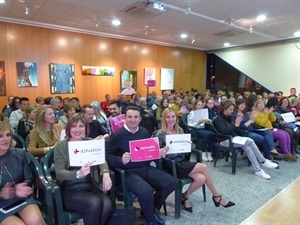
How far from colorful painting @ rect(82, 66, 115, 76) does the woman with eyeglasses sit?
20.1ft

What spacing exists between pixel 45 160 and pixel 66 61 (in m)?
5.87

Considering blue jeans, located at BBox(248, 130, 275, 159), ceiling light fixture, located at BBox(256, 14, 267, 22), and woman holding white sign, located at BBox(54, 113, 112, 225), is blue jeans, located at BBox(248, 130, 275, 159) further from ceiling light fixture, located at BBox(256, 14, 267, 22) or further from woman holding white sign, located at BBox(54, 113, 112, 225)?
ceiling light fixture, located at BBox(256, 14, 267, 22)

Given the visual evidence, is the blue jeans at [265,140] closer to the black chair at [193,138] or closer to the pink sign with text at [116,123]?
the black chair at [193,138]

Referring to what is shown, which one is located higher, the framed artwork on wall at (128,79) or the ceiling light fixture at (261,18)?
the ceiling light fixture at (261,18)

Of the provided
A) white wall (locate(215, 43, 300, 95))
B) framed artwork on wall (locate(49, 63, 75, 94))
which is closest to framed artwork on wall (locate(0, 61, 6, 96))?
framed artwork on wall (locate(49, 63, 75, 94))

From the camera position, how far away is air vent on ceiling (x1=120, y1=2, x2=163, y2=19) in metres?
5.05

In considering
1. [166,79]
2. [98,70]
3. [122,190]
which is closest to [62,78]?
[98,70]

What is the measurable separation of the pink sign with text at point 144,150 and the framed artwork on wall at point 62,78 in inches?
225

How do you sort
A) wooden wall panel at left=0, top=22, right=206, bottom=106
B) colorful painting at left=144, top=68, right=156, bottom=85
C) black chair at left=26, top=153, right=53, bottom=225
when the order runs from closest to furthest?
black chair at left=26, top=153, right=53, bottom=225
wooden wall panel at left=0, top=22, right=206, bottom=106
colorful painting at left=144, top=68, right=156, bottom=85

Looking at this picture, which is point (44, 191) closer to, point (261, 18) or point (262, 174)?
Answer: point (262, 174)

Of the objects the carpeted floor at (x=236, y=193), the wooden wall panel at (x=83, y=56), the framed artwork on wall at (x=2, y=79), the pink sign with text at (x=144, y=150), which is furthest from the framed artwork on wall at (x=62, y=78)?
the pink sign with text at (x=144, y=150)

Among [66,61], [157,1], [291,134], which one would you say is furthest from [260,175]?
[66,61]

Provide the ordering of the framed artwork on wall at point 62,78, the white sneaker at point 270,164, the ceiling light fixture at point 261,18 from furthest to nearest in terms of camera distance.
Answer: the framed artwork on wall at point 62,78 < the ceiling light fixture at point 261,18 < the white sneaker at point 270,164

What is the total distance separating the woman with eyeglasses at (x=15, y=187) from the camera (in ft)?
5.32
